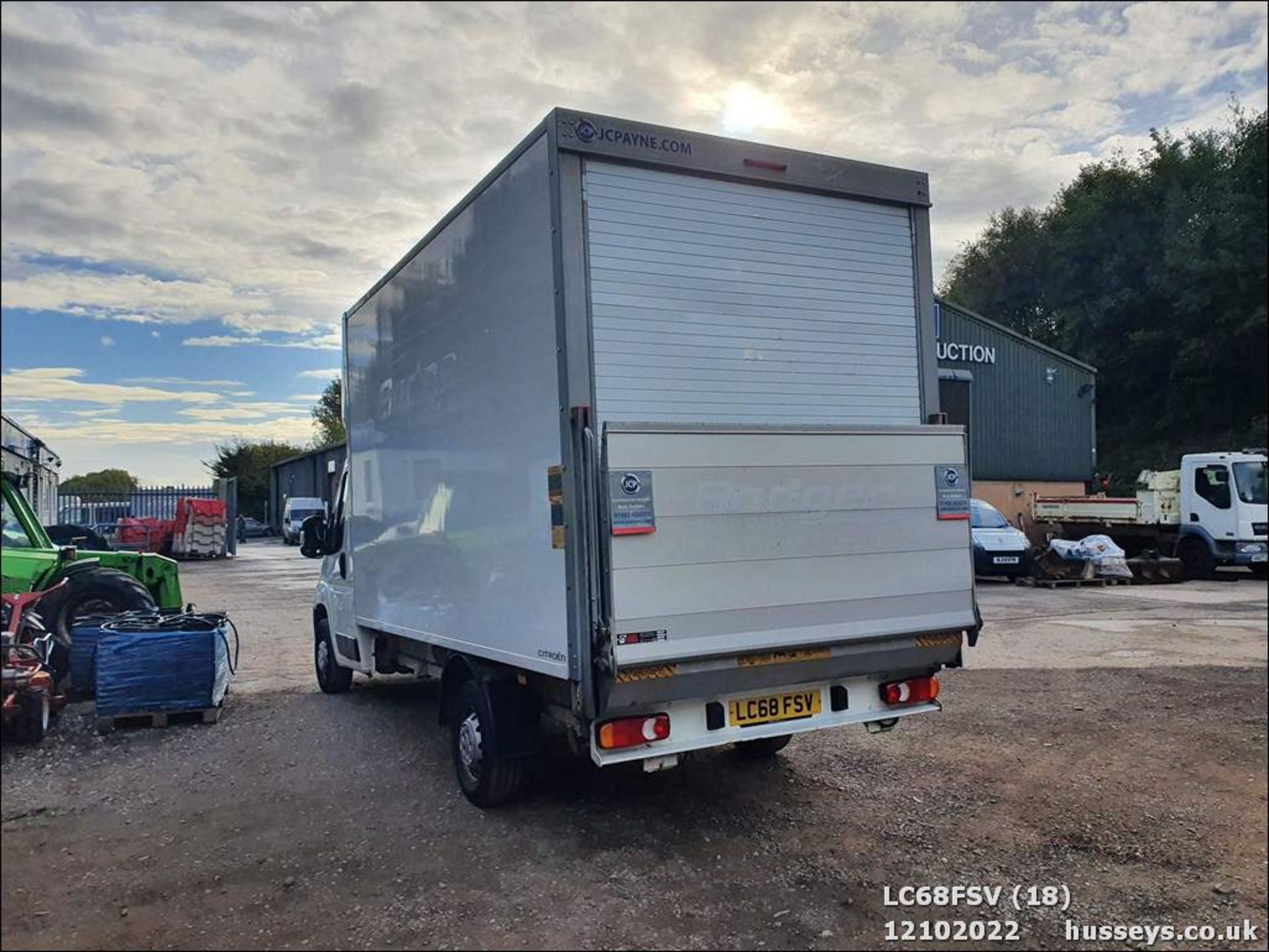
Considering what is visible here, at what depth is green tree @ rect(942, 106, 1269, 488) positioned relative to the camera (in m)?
2.04

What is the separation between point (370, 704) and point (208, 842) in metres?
4.96

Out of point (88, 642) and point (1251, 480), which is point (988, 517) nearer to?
point (1251, 480)

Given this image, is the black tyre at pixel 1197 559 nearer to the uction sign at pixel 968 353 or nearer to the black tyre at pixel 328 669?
the uction sign at pixel 968 353

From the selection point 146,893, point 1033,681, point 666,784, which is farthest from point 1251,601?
point 1033,681

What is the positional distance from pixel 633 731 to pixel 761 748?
1971mm

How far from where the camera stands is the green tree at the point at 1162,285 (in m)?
2.04

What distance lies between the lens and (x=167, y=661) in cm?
554

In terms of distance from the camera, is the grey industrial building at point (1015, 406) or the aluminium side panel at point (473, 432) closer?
the grey industrial building at point (1015, 406)

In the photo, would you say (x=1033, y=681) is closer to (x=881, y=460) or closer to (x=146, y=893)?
(x=881, y=460)

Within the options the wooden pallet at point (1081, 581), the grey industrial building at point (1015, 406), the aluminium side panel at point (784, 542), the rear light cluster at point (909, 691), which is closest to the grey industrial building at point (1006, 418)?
the grey industrial building at point (1015, 406)

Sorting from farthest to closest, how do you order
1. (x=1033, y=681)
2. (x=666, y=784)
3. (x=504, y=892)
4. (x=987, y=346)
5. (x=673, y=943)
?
(x=1033, y=681) → (x=666, y=784) → (x=987, y=346) → (x=504, y=892) → (x=673, y=943)

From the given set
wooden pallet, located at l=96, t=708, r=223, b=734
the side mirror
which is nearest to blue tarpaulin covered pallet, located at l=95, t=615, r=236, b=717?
wooden pallet, located at l=96, t=708, r=223, b=734

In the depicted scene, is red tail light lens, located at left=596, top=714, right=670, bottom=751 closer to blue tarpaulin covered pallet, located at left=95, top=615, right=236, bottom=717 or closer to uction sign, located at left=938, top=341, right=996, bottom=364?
uction sign, located at left=938, top=341, right=996, bottom=364

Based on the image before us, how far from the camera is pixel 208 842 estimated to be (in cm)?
257
